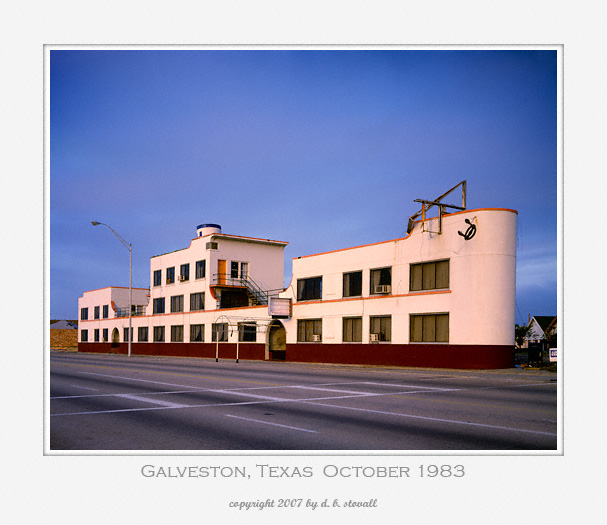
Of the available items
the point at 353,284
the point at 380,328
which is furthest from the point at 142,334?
the point at 380,328

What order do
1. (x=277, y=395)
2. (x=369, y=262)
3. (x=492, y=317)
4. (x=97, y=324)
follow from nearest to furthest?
(x=277, y=395) → (x=492, y=317) → (x=369, y=262) → (x=97, y=324)

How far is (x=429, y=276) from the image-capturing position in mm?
33719

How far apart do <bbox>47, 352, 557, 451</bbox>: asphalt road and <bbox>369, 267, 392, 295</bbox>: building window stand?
15664mm

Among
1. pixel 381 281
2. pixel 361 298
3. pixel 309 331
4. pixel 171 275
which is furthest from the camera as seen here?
pixel 171 275

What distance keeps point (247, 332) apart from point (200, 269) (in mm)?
9995

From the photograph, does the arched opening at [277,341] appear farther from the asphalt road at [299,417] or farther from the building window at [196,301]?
the asphalt road at [299,417]

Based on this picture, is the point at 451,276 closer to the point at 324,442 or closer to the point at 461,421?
the point at 461,421

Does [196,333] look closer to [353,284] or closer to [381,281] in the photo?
[353,284]

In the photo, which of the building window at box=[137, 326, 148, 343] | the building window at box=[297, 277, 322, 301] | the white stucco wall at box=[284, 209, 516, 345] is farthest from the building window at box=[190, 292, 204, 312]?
the white stucco wall at box=[284, 209, 516, 345]

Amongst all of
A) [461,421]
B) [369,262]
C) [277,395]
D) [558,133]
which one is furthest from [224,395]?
[369,262]

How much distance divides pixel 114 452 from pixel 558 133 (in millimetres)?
8061

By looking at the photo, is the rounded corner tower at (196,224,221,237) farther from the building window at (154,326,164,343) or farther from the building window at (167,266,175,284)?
the building window at (154,326,164,343)

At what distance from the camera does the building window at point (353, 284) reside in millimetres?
38188

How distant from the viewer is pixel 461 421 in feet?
38.2
